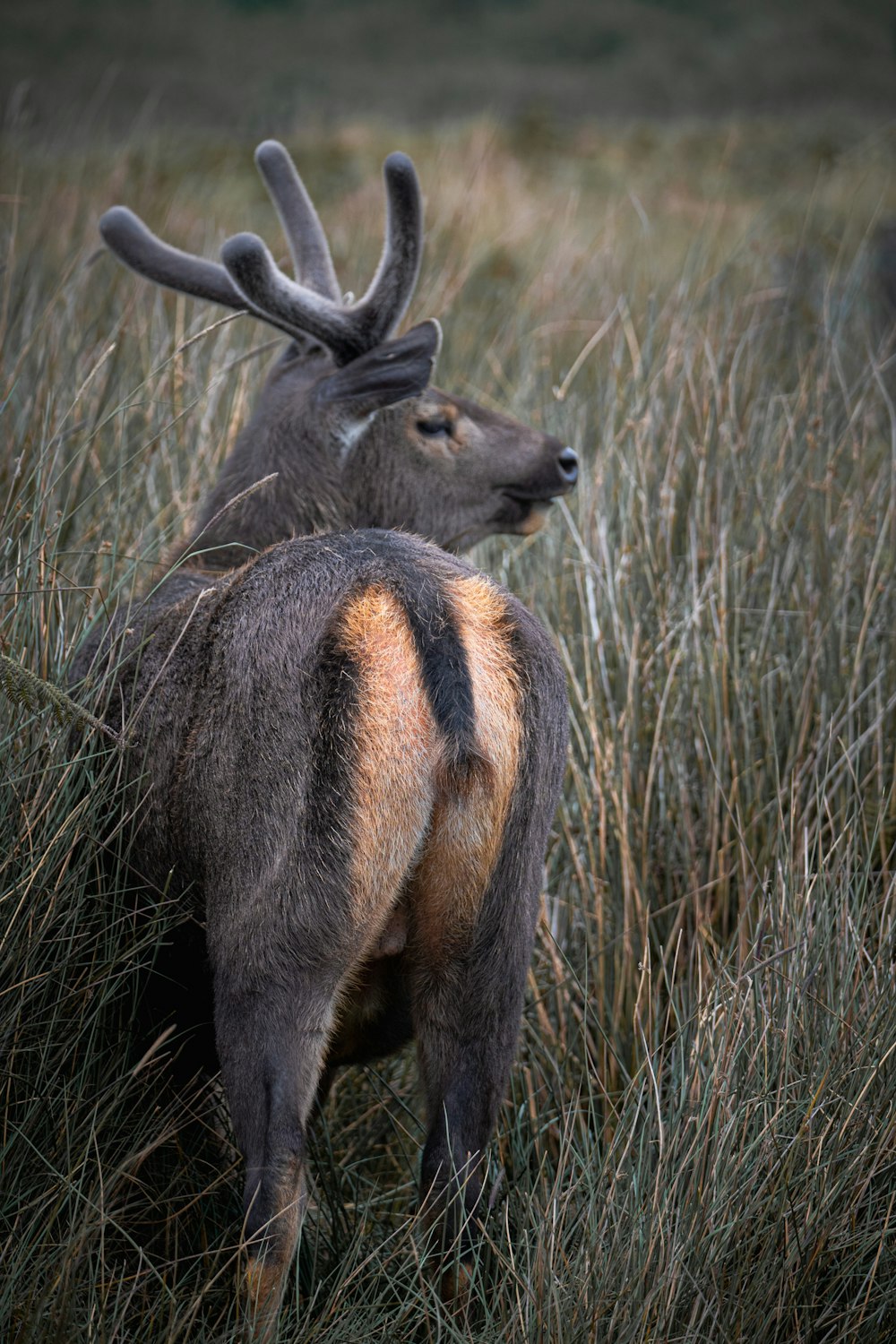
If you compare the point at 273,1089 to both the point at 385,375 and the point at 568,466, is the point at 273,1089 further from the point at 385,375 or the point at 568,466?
the point at 568,466

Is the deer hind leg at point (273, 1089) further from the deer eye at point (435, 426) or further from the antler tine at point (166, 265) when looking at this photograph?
the antler tine at point (166, 265)

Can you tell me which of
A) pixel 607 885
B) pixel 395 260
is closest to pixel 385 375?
pixel 395 260

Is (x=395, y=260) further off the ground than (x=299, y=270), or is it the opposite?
(x=395, y=260)

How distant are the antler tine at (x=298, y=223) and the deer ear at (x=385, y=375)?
59 centimetres

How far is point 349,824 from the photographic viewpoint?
6.74 feet

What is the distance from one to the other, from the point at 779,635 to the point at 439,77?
4624 cm

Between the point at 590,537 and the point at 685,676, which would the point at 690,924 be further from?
the point at 590,537

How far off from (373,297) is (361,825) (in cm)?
208

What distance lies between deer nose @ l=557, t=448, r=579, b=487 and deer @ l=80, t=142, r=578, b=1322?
156 cm

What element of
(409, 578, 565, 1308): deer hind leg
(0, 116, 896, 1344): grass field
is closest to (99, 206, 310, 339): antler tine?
(0, 116, 896, 1344): grass field

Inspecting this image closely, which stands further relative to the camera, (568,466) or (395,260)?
(568,466)

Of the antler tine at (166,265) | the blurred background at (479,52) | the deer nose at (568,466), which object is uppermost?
the antler tine at (166,265)

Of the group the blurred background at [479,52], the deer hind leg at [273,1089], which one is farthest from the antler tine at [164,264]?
the blurred background at [479,52]

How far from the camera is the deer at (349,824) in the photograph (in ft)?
6.77
